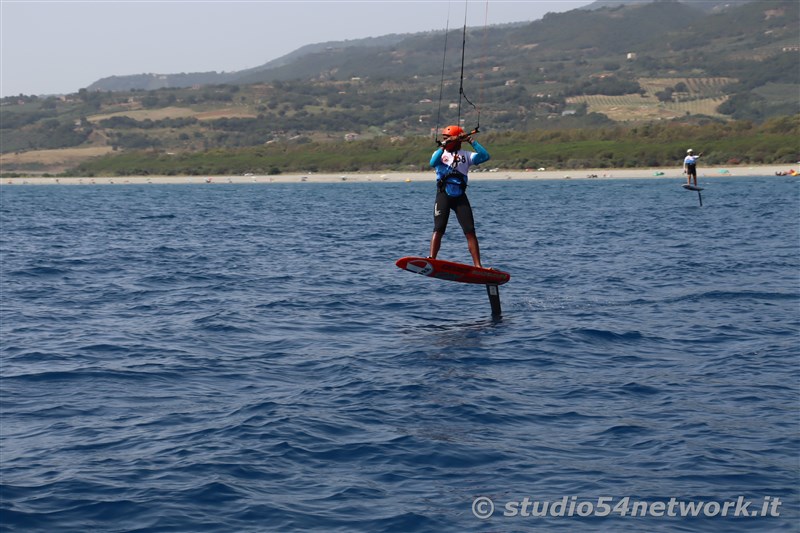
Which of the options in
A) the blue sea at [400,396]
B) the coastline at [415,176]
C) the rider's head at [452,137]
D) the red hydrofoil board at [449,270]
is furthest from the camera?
the coastline at [415,176]

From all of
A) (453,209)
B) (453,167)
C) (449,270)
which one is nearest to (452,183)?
(453,167)

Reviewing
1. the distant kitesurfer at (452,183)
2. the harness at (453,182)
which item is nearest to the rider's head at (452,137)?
the distant kitesurfer at (452,183)

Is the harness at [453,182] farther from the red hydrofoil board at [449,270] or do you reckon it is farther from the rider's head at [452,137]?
the red hydrofoil board at [449,270]

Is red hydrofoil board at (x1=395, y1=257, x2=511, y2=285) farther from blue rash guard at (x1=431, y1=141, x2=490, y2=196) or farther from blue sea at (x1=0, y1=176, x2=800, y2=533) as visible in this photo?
blue rash guard at (x1=431, y1=141, x2=490, y2=196)

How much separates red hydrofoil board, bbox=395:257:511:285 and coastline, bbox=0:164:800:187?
71814 millimetres

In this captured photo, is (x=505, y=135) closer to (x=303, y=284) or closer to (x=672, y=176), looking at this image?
(x=672, y=176)

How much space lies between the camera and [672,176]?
3553 inches

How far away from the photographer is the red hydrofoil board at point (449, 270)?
1617cm

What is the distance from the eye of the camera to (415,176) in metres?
109

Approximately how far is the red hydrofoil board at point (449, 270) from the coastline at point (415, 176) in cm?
7181

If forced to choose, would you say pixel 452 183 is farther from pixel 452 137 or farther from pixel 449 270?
pixel 449 270

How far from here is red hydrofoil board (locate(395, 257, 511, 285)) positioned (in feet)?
53.1

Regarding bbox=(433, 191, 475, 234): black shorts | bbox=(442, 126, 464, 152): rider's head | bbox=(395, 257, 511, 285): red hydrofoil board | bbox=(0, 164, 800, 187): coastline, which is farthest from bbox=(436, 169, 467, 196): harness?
bbox=(0, 164, 800, 187): coastline

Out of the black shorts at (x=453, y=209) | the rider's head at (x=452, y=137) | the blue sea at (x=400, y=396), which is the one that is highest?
the rider's head at (x=452, y=137)
